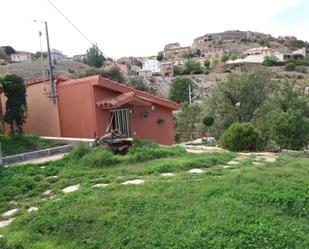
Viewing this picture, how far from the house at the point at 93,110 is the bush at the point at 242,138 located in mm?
3900

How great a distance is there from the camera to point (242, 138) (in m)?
12.5

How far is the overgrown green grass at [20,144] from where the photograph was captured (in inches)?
457

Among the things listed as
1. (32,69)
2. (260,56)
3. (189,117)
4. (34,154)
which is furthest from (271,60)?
(34,154)

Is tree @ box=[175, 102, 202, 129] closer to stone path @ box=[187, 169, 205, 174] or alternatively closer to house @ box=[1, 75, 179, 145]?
house @ box=[1, 75, 179, 145]

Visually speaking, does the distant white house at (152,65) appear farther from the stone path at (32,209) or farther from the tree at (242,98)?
the stone path at (32,209)

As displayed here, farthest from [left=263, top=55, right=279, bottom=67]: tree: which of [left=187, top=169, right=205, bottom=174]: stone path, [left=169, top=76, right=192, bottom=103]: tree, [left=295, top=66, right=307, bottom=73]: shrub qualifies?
[left=187, top=169, right=205, bottom=174]: stone path

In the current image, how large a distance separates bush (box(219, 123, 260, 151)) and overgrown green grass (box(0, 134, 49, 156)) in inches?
265

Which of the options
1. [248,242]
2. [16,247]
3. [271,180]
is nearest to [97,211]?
[16,247]

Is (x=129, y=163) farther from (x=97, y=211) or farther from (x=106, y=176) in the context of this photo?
(x=97, y=211)

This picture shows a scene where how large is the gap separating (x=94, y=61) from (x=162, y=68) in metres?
32.5

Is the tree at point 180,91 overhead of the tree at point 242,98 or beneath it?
overhead

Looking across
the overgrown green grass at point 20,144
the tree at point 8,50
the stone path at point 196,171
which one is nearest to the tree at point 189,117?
the overgrown green grass at point 20,144

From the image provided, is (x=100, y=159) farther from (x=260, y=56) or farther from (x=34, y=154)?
(x=260, y=56)

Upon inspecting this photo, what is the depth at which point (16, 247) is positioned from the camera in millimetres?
4574
